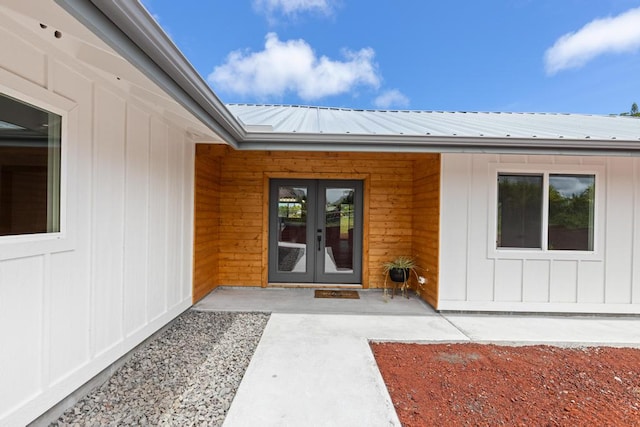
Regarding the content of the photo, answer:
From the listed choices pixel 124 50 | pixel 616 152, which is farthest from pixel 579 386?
pixel 124 50

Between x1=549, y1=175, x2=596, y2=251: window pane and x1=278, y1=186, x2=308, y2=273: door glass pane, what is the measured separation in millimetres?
3668

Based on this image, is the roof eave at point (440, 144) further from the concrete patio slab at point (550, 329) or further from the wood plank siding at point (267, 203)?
the concrete patio slab at point (550, 329)

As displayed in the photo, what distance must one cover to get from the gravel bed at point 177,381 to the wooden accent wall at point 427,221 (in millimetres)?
2513

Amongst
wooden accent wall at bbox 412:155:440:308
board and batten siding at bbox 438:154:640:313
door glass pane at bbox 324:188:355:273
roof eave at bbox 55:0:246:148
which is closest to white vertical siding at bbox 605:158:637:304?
board and batten siding at bbox 438:154:640:313

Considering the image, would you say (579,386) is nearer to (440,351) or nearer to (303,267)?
(440,351)

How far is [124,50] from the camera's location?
1.64 m

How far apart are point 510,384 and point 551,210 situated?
2.76 metres

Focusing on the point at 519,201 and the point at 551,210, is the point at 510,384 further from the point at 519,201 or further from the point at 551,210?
the point at 551,210

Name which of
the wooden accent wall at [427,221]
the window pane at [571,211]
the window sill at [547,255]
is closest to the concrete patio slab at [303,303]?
the wooden accent wall at [427,221]

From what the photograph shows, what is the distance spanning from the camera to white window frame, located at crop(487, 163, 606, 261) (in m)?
4.20

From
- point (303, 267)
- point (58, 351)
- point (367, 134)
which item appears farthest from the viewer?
point (303, 267)

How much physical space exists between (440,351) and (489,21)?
1224 centimetres

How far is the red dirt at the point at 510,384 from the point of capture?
2.09 metres

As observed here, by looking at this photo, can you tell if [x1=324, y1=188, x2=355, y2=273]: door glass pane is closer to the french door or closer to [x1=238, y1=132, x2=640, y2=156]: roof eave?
the french door
